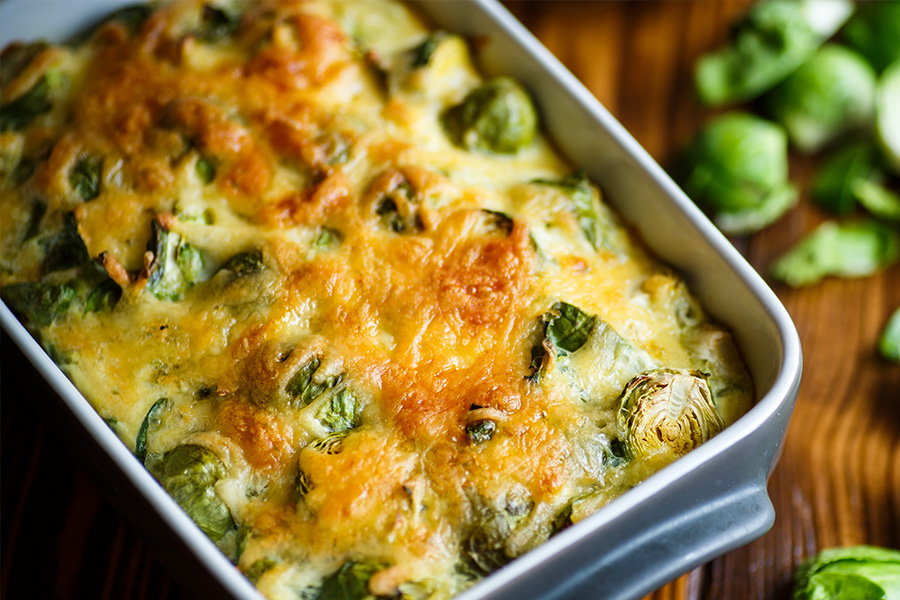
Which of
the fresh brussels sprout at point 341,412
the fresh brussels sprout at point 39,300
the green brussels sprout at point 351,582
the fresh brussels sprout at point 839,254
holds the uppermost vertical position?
the fresh brussels sprout at point 39,300

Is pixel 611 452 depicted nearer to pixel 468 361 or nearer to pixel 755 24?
pixel 468 361

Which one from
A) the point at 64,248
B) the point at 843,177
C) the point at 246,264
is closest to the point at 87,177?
the point at 64,248

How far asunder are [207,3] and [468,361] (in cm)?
148

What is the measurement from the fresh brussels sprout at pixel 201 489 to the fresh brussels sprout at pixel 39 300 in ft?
1.88

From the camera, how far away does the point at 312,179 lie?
247 cm

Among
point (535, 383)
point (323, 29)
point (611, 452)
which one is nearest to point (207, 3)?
point (323, 29)

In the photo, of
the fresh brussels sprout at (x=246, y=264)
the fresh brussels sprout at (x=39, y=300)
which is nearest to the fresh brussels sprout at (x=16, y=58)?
the fresh brussels sprout at (x=39, y=300)

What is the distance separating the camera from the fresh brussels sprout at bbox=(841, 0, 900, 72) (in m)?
3.49

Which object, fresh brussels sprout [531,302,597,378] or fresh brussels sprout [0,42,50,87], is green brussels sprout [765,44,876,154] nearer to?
fresh brussels sprout [531,302,597,378]

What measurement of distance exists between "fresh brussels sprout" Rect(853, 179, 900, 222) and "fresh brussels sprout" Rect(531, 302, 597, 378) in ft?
5.24

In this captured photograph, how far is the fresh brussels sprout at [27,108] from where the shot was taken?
2682 millimetres

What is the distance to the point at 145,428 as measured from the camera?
2158 millimetres

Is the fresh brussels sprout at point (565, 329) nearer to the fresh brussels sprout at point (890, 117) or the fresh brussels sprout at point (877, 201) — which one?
the fresh brussels sprout at point (877, 201)

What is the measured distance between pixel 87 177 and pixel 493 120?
114cm
